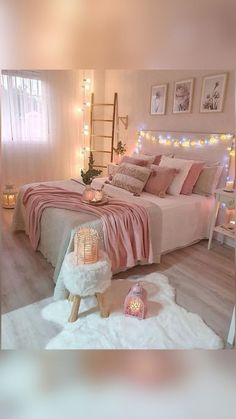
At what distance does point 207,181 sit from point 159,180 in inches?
17.4

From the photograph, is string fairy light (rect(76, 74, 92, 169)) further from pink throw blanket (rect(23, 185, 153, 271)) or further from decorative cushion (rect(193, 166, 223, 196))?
decorative cushion (rect(193, 166, 223, 196))

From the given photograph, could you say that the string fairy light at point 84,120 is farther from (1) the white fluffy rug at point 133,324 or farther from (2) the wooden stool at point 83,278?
(1) the white fluffy rug at point 133,324

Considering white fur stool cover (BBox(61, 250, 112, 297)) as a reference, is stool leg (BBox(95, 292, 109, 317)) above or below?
below

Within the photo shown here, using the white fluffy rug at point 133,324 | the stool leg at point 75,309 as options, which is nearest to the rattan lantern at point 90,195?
the white fluffy rug at point 133,324

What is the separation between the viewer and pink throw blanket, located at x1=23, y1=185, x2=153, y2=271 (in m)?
1.83

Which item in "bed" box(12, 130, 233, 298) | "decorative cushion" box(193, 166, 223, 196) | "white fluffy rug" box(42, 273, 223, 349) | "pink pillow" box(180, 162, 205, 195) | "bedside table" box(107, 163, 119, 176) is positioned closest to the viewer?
"white fluffy rug" box(42, 273, 223, 349)

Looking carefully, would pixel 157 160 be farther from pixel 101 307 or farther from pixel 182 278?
pixel 101 307

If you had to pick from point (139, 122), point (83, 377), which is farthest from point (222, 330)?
point (139, 122)

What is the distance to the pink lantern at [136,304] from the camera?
1562mm

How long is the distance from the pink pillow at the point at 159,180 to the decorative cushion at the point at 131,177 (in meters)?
0.06

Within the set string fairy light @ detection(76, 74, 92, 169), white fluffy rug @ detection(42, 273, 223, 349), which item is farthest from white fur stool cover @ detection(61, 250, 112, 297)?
string fairy light @ detection(76, 74, 92, 169)

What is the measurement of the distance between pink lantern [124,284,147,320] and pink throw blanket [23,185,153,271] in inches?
13.1
